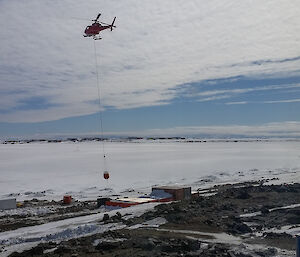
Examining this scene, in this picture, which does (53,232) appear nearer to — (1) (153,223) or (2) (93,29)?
(1) (153,223)

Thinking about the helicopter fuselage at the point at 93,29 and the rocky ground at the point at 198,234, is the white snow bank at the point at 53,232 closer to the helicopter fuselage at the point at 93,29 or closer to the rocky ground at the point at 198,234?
the rocky ground at the point at 198,234

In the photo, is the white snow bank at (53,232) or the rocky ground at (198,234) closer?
the rocky ground at (198,234)

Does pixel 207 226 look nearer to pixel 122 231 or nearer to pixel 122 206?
pixel 122 231

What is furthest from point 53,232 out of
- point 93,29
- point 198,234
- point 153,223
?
point 93,29

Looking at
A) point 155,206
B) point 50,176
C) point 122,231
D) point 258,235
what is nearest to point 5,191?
point 50,176

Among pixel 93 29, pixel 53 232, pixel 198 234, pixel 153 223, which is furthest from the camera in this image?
pixel 93 29

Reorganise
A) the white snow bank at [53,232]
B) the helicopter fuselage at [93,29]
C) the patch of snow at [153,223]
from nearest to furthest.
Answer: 1. the white snow bank at [53,232]
2. the patch of snow at [153,223]
3. the helicopter fuselage at [93,29]

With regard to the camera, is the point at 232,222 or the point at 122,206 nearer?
the point at 232,222

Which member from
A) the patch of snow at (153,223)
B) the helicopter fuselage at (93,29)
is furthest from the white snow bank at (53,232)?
the helicopter fuselage at (93,29)

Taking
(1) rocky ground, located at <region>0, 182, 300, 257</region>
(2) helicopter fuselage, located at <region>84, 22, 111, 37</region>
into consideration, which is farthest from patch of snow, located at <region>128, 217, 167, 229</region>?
(2) helicopter fuselage, located at <region>84, 22, 111, 37</region>
